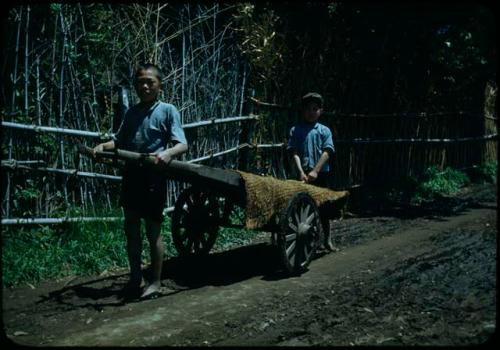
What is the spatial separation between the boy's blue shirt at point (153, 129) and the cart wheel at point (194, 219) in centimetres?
113

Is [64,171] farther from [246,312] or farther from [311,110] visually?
[311,110]

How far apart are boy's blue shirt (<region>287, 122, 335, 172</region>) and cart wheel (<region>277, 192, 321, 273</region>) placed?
3.10 feet

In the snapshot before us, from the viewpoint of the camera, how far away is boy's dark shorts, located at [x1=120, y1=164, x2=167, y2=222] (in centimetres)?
428

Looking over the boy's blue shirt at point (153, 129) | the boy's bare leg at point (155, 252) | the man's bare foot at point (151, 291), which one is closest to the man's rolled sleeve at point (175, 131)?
the boy's blue shirt at point (153, 129)

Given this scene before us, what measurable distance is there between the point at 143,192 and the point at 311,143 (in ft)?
8.05

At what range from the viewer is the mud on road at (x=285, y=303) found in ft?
11.3

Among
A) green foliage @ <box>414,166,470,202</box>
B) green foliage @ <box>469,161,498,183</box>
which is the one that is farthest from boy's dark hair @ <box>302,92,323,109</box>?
green foliage @ <box>469,161,498,183</box>

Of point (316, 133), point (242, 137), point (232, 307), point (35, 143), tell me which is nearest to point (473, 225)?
point (316, 133)

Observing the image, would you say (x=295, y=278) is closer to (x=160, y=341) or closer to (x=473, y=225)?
(x=160, y=341)

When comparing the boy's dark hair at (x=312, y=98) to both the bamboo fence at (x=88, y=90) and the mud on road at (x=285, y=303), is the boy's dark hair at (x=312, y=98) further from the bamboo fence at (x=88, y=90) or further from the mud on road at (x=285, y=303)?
the mud on road at (x=285, y=303)

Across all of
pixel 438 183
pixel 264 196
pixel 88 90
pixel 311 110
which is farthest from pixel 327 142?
pixel 438 183

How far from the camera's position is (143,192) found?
4.27 m

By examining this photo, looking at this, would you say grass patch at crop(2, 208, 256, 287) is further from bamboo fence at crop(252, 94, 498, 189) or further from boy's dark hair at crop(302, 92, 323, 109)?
bamboo fence at crop(252, 94, 498, 189)

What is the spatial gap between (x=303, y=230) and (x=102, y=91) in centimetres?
281
